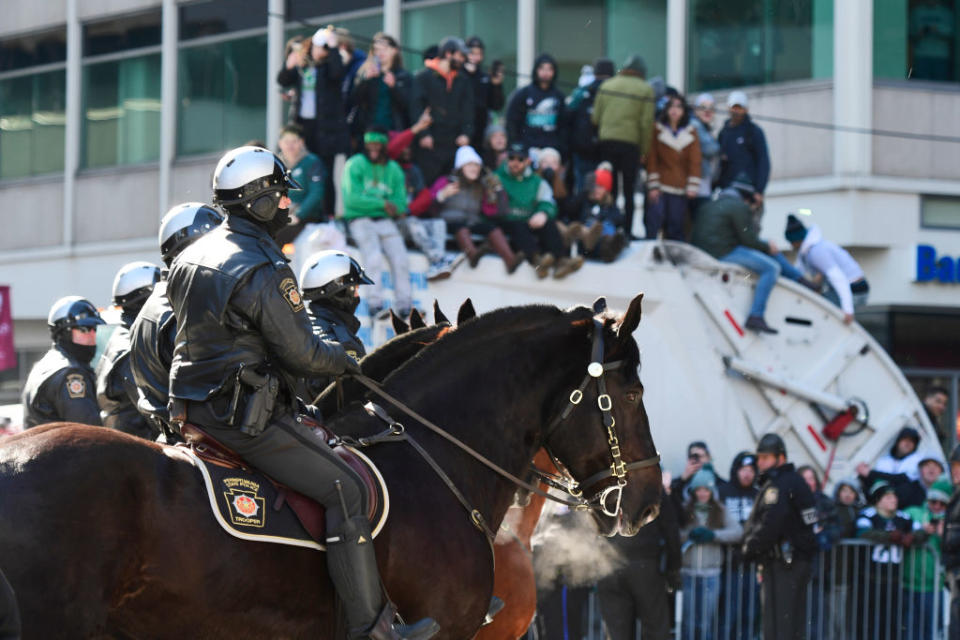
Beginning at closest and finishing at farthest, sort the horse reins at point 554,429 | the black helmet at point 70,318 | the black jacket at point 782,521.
A: the horse reins at point 554,429, the black helmet at point 70,318, the black jacket at point 782,521

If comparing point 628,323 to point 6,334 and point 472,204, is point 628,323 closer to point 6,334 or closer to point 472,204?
point 472,204

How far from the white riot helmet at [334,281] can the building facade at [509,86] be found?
1519 centimetres

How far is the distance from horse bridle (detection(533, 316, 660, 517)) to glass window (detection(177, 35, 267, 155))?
20.7 metres

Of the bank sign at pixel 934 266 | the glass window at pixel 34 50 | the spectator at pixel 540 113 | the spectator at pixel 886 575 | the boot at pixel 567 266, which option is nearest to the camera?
the spectator at pixel 886 575

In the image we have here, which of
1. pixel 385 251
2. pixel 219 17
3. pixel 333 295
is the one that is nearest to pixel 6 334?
pixel 385 251

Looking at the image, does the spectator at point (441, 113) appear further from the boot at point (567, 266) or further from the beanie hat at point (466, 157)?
the boot at point (567, 266)

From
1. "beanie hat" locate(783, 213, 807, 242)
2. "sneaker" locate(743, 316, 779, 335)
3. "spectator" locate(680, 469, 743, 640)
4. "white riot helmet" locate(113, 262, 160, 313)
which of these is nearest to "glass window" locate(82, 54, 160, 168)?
"beanie hat" locate(783, 213, 807, 242)

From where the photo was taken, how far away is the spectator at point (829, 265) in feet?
56.4

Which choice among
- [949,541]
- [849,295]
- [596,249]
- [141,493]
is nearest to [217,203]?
[141,493]

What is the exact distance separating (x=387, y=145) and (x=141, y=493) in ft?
30.8

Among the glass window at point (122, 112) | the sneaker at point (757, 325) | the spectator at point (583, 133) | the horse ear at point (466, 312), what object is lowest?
the sneaker at point (757, 325)

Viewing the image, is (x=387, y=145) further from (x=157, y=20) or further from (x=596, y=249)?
(x=157, y=20)

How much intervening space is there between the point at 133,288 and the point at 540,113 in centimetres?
800

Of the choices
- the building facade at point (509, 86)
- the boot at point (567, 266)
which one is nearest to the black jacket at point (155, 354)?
the boot at point (567, 266)
